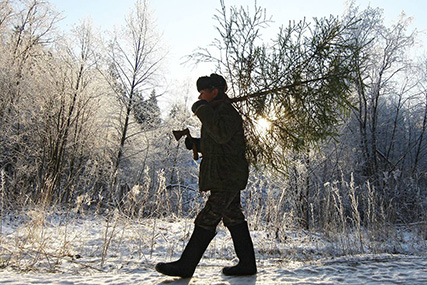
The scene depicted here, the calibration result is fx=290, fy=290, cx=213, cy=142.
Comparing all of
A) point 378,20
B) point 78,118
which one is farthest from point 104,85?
point 378,20

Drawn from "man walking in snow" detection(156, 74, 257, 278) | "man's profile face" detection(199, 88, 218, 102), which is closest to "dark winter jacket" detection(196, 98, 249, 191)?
"man walking in snow" detection(156, 74, 257, 278)

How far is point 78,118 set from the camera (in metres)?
11.9

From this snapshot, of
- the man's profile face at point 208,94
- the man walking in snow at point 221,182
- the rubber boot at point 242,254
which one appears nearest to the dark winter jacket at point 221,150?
the man walking in snow at point 221,182

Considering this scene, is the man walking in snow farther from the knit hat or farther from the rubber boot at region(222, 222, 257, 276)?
the knit hat

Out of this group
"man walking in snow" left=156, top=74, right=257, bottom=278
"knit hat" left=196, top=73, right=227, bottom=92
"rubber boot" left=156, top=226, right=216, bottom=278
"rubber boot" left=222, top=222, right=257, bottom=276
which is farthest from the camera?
"knit hat" left=196, top=73, right=227, bottom=92

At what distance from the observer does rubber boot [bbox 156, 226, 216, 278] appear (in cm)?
206

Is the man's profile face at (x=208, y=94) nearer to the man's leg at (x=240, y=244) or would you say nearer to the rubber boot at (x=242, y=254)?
the man's leg at (x=240, y=244)

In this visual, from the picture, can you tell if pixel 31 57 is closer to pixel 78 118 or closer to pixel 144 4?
pixel 78 118

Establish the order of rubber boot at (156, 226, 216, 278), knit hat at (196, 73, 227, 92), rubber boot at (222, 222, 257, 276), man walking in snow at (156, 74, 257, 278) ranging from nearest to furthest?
rubber boot at (156, 226, 216, 278) < man walking in snow at (156, 74, 257, 278) < rubber boot at (222, 222, 257, 276) < knit hat at (196, 73, 227, 92)

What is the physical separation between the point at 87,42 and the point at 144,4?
9.21 ft

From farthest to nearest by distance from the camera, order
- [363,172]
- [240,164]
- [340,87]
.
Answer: [363,172] < [340,87] < [240,164]

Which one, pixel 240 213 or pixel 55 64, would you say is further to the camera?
pixel 55 64

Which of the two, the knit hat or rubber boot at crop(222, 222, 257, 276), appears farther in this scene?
the knit hat

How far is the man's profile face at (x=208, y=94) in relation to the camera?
2.48m
